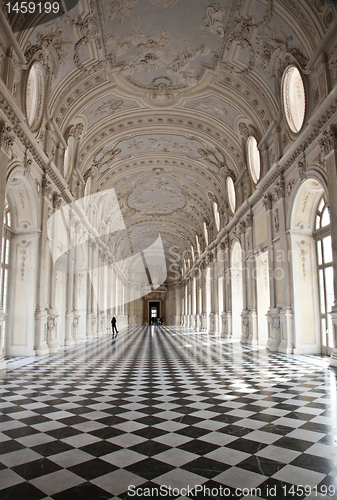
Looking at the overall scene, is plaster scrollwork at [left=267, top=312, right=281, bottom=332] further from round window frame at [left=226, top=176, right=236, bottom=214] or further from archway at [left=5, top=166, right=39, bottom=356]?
round window frame at [left=226, top=176, right=236, bottom=214]

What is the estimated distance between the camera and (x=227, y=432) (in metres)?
3.99

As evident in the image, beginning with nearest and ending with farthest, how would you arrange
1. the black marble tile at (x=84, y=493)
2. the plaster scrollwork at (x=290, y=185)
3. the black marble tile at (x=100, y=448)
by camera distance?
the black marble tile at (x=84, y=493), the black marble tile at (x=100, y=448), the plaster scrollwork at (x=290, y=185)

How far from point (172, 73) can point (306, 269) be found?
9.76 metres

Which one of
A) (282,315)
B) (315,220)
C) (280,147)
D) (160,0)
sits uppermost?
(160,0)

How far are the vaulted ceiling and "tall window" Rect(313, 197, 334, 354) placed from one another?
14.5 ft

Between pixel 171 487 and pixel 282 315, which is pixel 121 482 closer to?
pixel 171 487

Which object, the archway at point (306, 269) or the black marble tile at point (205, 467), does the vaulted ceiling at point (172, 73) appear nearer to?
the archway at point (306, 269)

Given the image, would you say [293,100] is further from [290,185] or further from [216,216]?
[216,216]

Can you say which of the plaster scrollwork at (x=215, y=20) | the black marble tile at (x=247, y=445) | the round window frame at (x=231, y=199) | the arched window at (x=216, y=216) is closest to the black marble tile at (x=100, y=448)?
the black marble tile at (x=247, y=445)

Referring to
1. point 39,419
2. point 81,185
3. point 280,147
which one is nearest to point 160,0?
point 280,147

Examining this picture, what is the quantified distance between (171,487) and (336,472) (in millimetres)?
1346

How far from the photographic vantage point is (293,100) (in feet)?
41.9

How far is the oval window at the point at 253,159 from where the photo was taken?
1705 cm

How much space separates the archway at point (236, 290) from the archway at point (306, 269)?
8.47 meters
